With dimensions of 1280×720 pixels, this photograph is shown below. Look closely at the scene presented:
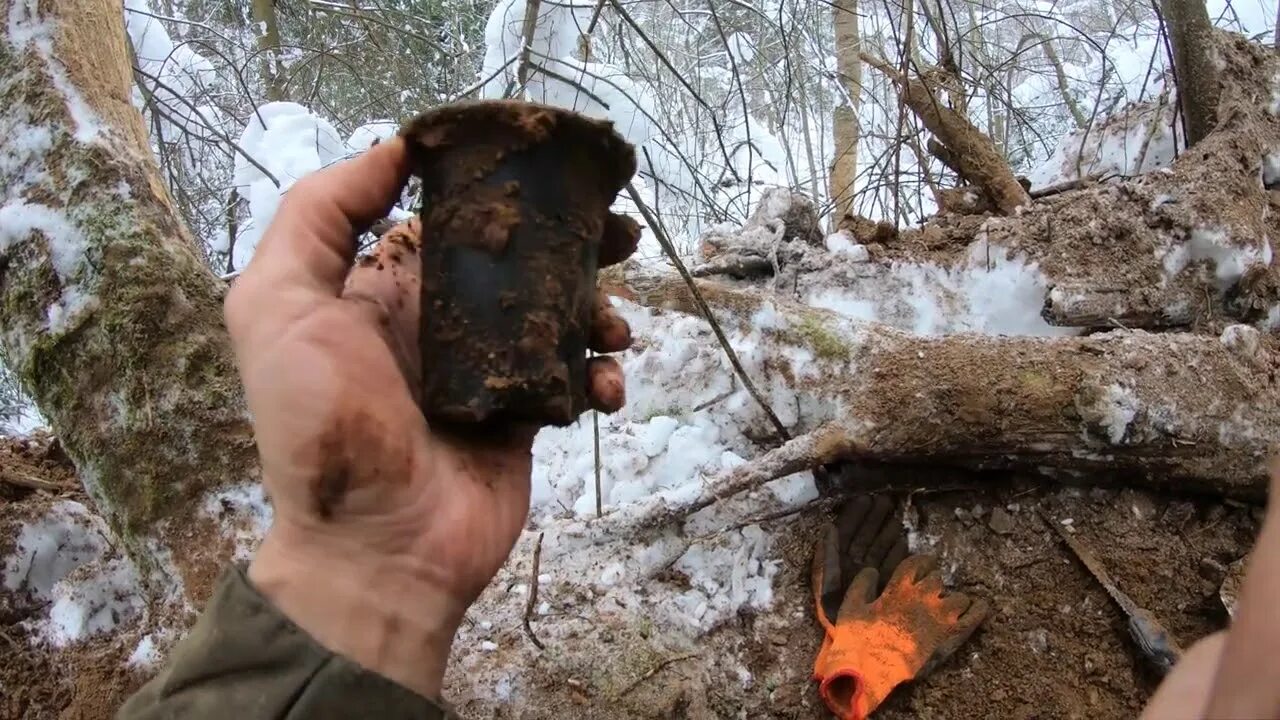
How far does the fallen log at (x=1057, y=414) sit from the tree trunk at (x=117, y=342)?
89 centimetres

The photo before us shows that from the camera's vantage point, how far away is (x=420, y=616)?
3.47 ft

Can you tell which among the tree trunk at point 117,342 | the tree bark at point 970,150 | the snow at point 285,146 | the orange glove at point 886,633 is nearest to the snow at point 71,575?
the tree trunk at point 117,342

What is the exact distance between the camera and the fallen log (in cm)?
187

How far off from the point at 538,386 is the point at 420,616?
34 cm

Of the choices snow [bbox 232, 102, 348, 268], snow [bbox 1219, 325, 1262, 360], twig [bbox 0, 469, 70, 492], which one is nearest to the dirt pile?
twig [bbox 0, 469, 70, 492]

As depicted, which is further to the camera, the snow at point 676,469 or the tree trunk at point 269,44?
the tree trunk at point 269,44

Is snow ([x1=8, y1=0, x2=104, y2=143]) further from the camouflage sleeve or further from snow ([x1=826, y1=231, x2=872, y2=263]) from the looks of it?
snow ([x1=826, y1=231, x2=872, y2=263])

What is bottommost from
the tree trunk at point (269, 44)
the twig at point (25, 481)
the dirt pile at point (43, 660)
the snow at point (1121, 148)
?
the dirt pile at point (43, 660)

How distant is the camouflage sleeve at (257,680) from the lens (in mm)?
891

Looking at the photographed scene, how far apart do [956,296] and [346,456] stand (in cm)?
206

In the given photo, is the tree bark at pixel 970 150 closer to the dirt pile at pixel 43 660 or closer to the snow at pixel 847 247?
the snow at pixel 847 247

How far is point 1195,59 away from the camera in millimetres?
2707

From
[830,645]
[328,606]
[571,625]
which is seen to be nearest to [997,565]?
[830,645]

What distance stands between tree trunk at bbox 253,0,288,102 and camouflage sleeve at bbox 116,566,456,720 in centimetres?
526
